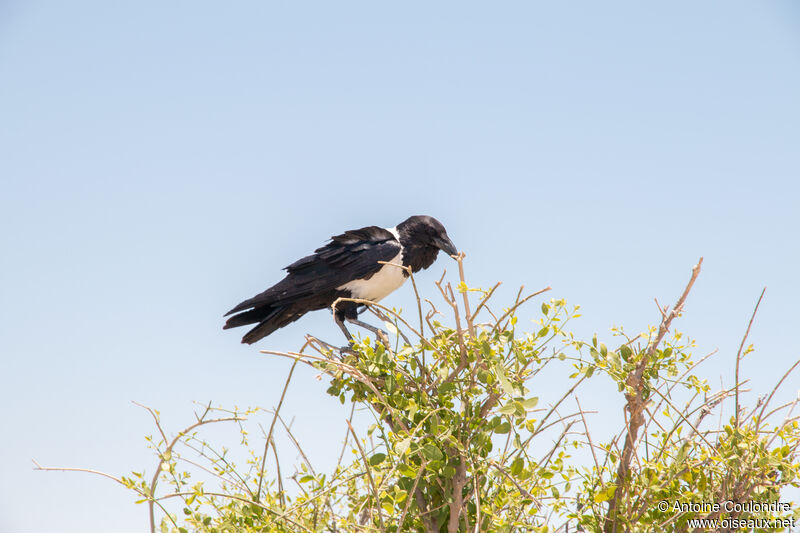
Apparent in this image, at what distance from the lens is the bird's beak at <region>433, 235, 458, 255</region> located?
464 centimetres

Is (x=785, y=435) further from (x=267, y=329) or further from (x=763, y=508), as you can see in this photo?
(x=267, y=329)

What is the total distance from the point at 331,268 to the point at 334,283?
0.11m

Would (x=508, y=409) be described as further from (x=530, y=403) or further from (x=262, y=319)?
(x=262, y=319)

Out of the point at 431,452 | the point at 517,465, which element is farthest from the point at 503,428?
the point at 431,452

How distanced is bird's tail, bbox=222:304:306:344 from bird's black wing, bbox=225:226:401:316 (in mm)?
75

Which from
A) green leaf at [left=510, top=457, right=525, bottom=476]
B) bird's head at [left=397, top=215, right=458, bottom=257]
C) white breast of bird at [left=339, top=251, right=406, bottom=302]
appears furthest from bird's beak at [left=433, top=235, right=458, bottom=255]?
green leaf at [left=510, top=457, right=525, bottom=476]

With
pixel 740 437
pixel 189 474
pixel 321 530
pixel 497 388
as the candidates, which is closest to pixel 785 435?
pixel 740 437

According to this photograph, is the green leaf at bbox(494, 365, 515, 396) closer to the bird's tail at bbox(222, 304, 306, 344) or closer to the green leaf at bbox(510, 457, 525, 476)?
the green leaf at bbox(510, 457, 525, 476)

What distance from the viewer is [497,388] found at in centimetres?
229

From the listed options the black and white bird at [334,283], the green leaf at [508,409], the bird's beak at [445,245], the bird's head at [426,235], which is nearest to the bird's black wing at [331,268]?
the black and white bird at [334,283]

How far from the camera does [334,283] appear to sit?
14.1ft

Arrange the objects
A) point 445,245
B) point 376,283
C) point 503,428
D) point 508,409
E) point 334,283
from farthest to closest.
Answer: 1. point 445,245
2. point 376,283
3. point 334,283
4. point 503,428
5. point 508,409

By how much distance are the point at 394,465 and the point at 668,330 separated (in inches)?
43.4

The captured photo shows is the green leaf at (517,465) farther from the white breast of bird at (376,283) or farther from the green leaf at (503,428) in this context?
the white breast of bird at (376,283)
